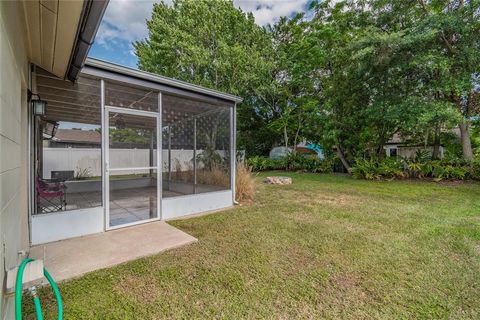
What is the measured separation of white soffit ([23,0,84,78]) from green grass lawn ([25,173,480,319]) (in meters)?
2.43

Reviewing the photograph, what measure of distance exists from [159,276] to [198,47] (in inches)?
400

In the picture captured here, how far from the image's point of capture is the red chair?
128 inches

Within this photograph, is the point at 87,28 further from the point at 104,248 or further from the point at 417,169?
the point at 417,169

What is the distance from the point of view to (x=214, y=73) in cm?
1110

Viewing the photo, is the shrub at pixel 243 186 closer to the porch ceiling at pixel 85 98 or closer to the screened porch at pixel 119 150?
the screened porch at pixel 119 150

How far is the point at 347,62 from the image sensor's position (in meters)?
10.3

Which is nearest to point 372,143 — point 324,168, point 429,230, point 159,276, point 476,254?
point 324,168

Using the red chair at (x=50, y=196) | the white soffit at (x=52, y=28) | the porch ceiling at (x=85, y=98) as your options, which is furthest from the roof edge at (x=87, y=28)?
the red chair at (x=50, y=196)

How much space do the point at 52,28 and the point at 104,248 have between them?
8.63 feet

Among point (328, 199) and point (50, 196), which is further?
point (328, 199)

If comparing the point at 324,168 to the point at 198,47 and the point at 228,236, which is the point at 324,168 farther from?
the point at 228,236

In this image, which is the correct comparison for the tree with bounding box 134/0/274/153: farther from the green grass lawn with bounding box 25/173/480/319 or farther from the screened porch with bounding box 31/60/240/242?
the green grass lawn with bounding box 25/173/480/319

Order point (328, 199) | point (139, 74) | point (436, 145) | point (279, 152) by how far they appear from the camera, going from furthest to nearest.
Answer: point (279, 152), point (436, 145), point (328, 199), point (139, 74)

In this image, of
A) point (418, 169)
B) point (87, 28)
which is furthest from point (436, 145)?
point (87, 28)
